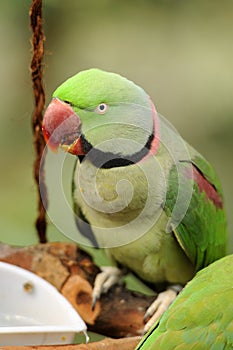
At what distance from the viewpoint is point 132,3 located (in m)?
2.45

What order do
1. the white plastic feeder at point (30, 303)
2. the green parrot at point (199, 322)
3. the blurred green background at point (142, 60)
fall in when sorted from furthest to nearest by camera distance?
the blurred green background at point (142, 60), the white plastic feeder at point (30, 303), the green parrot at point (199, 322)

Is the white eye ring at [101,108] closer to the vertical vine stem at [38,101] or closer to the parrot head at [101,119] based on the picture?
the parrot head at [101,119]

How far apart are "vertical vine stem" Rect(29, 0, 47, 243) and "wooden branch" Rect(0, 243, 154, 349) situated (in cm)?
6

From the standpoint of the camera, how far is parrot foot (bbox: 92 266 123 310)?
1.54 m

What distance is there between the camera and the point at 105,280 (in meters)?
1.60

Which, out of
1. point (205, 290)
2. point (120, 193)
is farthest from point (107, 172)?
point (205, 290)

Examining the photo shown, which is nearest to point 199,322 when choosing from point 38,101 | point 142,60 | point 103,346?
point 103,346

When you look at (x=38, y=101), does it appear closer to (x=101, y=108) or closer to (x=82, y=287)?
(x=101, y=108)

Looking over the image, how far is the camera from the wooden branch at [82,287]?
1.50 meters

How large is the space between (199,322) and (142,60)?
144cm

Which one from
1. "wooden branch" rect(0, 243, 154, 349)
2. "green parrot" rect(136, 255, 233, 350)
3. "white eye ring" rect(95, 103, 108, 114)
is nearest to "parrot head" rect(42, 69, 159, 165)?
"white eye ring" rect(95, 103, 108, 114)

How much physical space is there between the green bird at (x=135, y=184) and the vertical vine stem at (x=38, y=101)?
45 mm

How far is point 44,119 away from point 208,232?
440 mm

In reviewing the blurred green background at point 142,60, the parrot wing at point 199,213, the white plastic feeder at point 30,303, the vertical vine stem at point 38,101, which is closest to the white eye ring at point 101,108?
the vertical vine stem at point 38,101
